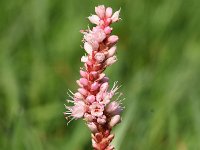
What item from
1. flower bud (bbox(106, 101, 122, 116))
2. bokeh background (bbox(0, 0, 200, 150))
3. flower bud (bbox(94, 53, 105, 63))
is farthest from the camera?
bokeh background (bbox(0, 0, 200, 150))

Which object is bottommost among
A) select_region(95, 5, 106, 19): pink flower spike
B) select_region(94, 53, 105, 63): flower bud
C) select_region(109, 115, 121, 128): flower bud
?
select_region(109, 115, 121, 128): flower bud

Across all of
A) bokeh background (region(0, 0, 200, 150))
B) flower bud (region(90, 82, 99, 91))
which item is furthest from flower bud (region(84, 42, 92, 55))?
bokeh background (region(0, 0, 200, 150))

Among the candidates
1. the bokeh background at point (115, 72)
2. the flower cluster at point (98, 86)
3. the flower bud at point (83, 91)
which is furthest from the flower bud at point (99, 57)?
the bokeh background at point (115, 72)

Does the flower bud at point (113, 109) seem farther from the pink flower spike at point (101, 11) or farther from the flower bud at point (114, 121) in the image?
the pink flower spike at point (101, 11)

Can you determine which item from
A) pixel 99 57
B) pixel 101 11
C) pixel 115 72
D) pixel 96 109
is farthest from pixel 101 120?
pixel 115 72

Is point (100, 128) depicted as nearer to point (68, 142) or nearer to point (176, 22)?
point (68, 142)

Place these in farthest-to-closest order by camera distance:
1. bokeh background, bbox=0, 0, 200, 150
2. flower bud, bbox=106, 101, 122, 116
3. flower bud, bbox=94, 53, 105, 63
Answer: bokeh background, bbox=0, 0, 200, 150 < flower bud, bbox=106, 101, 122, 116 < flower bud, bbox=94, 53, 105, 63

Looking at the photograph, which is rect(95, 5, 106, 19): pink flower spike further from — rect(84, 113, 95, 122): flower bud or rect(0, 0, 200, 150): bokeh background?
rect(0, 0, 200, 150): bokeh background
